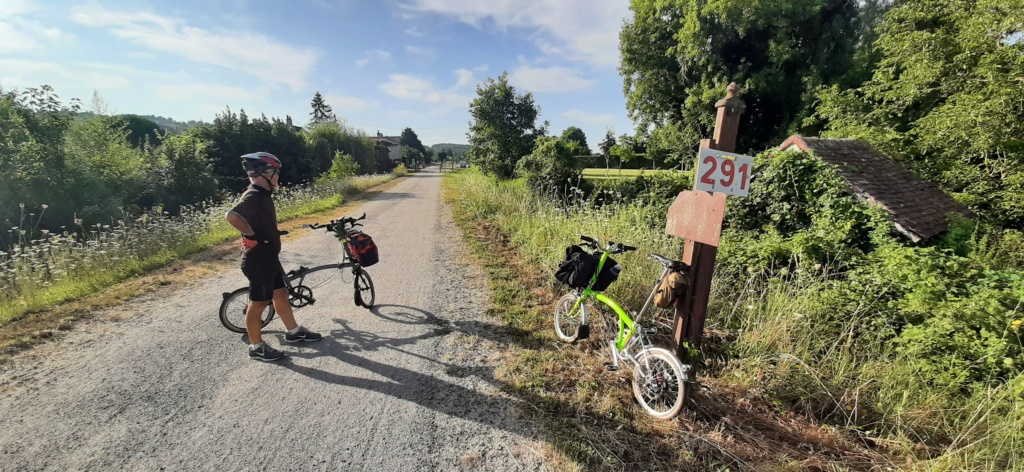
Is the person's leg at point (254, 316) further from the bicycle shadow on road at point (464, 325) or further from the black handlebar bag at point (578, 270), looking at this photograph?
the black handlebar bag at point (578, 270)

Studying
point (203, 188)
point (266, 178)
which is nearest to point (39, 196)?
point (203, 188)

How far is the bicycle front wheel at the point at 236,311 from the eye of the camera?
3957 mm

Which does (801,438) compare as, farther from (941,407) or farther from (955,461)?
(941,407)

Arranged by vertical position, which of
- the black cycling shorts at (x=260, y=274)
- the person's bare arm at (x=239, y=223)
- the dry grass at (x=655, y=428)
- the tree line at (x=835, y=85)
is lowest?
the dry grass at (x=655, y=428)

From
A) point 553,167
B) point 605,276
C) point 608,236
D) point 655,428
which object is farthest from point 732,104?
point 553,167

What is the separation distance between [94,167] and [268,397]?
518 inches

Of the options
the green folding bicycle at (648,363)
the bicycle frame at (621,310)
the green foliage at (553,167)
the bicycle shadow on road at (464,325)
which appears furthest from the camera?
the green foliage at (553,167)

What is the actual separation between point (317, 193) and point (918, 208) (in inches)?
685

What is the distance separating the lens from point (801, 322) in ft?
10.2

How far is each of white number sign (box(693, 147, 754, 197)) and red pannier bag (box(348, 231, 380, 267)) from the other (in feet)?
10.9

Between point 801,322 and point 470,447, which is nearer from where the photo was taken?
point 470,447

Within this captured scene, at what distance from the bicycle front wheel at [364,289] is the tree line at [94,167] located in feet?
18.7

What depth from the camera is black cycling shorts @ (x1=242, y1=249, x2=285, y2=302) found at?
3.28 metres

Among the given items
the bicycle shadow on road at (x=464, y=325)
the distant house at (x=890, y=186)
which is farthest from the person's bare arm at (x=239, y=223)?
the distant house at (x=890, y=186)
